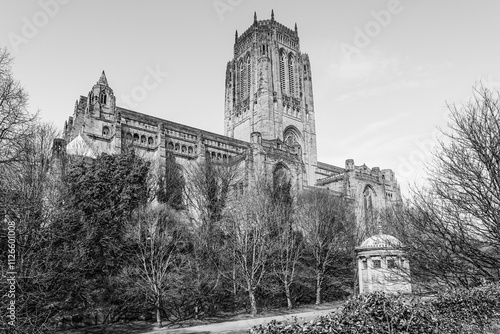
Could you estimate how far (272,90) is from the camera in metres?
58.8

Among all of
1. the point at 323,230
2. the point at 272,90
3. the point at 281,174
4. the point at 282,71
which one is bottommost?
the point at 323,230

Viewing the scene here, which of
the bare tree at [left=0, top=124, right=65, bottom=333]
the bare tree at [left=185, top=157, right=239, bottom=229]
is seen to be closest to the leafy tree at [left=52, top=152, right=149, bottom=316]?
the bare tree at [left=0, top=124, right=65, bottom=333]

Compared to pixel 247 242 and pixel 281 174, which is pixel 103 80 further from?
pixel 247 242

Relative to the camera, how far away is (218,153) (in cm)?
4612

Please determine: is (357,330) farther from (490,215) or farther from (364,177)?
(364,177)

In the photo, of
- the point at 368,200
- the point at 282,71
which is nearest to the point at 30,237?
the point at 368,200

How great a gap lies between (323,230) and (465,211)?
80.8ft

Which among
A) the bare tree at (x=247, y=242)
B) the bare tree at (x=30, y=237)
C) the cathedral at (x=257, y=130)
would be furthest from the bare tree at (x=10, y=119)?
the cathedral at (x=257, y=130)

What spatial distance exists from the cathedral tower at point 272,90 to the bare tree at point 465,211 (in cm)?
4472

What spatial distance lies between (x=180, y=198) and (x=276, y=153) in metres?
14.8

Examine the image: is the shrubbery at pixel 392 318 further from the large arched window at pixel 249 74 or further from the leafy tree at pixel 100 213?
the large arched window at pixel 249 74

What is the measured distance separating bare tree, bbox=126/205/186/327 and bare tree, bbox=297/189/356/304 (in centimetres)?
1294

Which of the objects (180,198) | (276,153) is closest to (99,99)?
(180,198)

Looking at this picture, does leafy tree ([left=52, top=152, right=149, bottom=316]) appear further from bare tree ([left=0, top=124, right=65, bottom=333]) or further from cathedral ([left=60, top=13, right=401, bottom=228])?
cathedral ([left=60, top=13, right=401, bottom=228])
